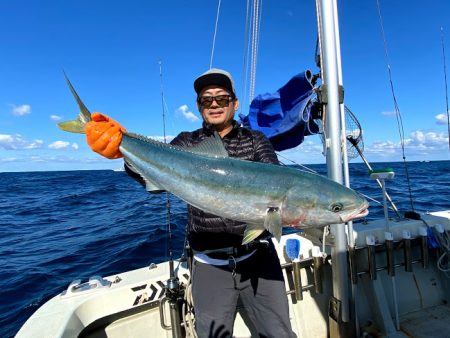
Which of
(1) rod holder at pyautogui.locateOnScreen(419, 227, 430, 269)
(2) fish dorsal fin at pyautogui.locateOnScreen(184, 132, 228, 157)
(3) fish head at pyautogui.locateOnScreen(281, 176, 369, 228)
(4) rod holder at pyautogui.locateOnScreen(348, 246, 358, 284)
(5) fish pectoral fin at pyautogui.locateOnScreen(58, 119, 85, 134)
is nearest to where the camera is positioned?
(3) fish head at pyautogui.locateOnScreen(281, 176, 369, 228)

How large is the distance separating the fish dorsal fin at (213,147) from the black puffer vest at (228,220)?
45 cm

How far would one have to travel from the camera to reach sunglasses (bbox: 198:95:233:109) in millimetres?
3176

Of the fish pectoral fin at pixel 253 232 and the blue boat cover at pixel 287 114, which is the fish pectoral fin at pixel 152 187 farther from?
the blue boat cover at pixel 287 114

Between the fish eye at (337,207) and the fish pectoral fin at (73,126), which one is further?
the fish pectoral fin at (73,126)

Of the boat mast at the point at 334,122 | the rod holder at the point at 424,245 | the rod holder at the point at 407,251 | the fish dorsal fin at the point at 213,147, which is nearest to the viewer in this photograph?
the fish dorsal fin at the point at 213,147

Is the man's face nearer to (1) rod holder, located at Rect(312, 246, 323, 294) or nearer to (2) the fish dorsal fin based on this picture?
(2) the fish dorsal fin

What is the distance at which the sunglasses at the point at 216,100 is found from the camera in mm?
3176

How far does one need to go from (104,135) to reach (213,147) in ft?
3.61

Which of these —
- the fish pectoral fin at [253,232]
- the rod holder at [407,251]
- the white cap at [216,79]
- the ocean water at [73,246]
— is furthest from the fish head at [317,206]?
the rod holder at [407,251]

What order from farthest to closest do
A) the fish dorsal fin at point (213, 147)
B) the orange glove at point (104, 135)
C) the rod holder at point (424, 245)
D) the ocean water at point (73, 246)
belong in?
the ocean water at point (73, 246) → the rod holder at point (424, 245) → the orange glove at point (104, 135) → the fish dorsal fin at point (213, 147)

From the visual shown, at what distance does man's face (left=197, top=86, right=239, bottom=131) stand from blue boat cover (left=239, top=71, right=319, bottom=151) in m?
1.54

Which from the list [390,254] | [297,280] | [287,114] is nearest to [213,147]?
[287,114]

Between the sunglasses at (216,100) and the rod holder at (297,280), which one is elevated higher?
the sunglasses at (216,100)

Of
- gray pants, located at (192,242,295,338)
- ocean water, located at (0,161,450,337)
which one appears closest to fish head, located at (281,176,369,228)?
gray pants, located at (192,242,295,338)
